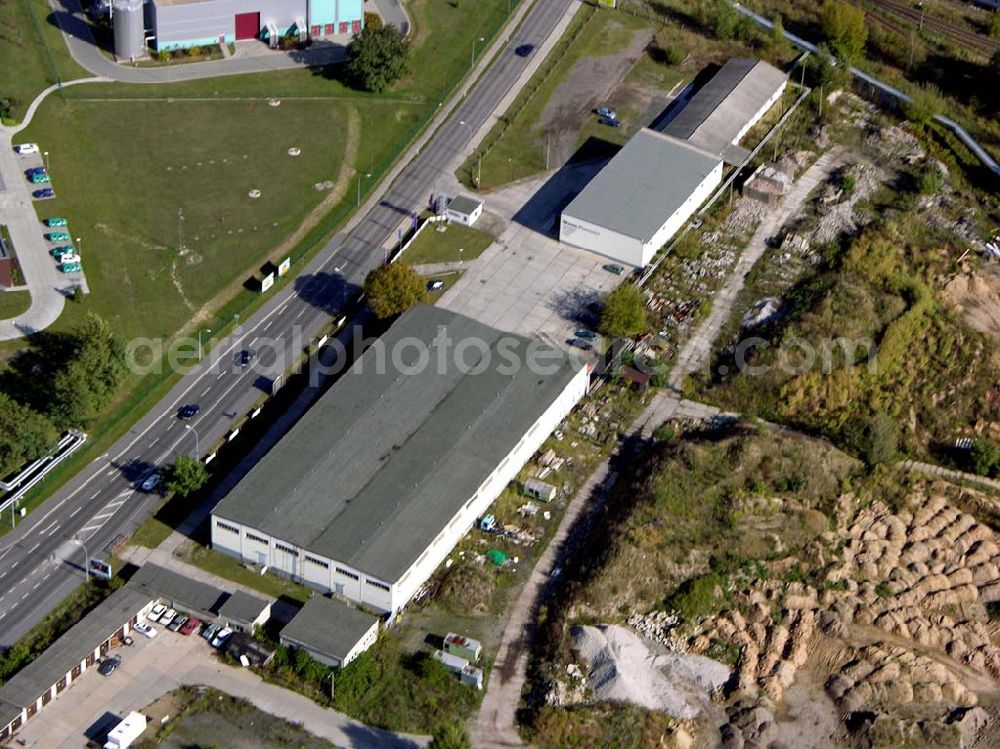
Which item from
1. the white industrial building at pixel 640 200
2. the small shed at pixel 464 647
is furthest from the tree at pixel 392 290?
the small shed at pixel 464 647

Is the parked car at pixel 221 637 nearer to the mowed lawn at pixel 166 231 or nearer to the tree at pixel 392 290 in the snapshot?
the mowed lawn at pixel 166 231

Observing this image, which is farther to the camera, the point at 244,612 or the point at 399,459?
the point at 399,459

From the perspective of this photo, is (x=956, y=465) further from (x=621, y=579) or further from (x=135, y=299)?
(x=135, y=299)

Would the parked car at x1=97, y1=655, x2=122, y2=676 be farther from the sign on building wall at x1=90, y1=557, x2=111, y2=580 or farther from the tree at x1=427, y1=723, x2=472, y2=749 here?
the tree at x1=427, y1=723, x2=472, y2=749

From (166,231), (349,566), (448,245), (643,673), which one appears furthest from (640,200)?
(643,673)

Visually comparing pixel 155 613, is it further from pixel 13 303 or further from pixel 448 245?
pixel 448 245

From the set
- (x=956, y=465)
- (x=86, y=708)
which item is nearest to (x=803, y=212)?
(x=956, y=465)

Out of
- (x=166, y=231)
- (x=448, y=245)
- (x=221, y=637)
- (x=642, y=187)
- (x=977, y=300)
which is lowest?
(x=221, y=637)
